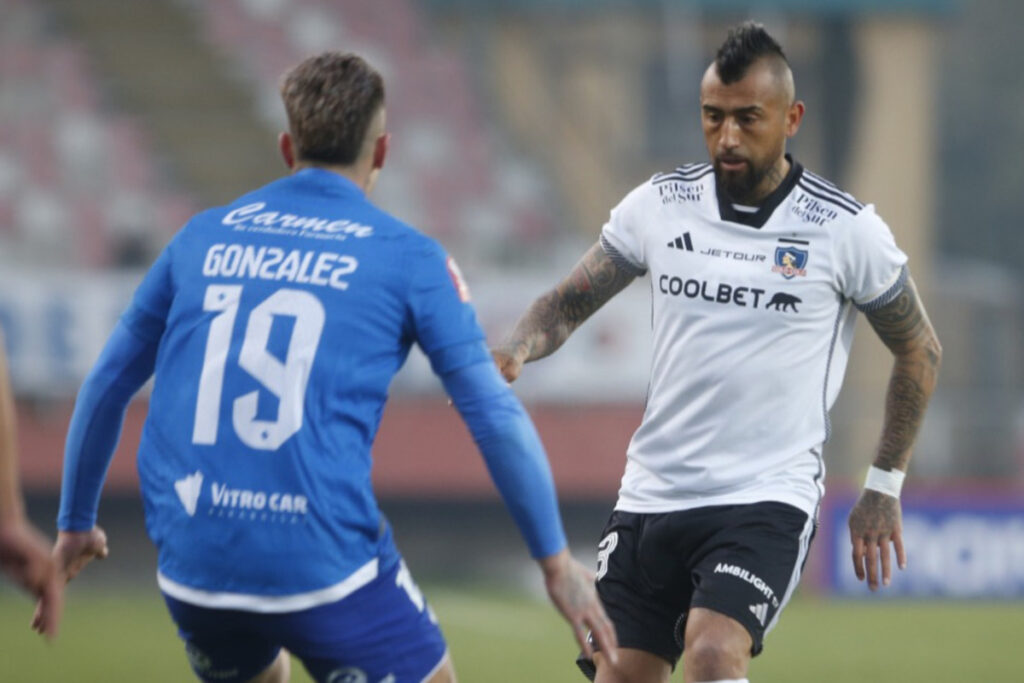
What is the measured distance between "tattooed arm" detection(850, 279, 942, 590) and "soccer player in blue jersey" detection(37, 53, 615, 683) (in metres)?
1.58

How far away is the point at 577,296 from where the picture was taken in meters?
5.80

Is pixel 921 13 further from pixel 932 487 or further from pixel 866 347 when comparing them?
pixel 932 487

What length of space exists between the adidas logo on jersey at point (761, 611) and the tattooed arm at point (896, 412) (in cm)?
45

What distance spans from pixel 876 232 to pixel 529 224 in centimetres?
1476

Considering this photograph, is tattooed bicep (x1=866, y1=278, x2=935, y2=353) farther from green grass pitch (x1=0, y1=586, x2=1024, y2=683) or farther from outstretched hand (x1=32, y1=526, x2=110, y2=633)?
→ green grass pitch (x1=0, y1=586, x2=1024, y2=683)

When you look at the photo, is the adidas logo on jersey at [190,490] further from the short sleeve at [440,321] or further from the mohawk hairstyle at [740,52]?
the mohawk hairstyle at [740,52]

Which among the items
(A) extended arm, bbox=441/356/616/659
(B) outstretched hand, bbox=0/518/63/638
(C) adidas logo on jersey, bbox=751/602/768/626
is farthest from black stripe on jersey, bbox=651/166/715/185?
(B) outstretched hand, bbox=0/518/63/638

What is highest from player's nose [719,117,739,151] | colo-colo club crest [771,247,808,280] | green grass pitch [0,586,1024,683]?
player's nose [719,117,739,151]

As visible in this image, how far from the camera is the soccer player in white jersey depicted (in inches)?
211

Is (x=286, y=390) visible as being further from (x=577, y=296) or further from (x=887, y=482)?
(x=887, y=482)

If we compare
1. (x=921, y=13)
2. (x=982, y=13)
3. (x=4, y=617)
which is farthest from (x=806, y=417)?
(x=982, y=13)

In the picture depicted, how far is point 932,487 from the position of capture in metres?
17.1

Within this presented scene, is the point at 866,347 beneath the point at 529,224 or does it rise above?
beneath

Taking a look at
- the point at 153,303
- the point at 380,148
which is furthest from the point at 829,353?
the point at 153,303
